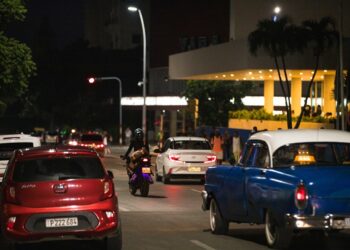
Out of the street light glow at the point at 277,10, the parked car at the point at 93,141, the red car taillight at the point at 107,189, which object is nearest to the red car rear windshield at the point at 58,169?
the red car taillight at the point at 107,189

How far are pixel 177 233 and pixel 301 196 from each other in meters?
3.75

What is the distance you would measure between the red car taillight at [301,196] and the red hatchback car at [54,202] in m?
2.52

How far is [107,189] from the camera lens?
11.8 m

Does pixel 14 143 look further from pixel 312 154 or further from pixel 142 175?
pixel 312 154

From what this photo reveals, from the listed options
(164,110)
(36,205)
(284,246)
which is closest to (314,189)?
(284,246)

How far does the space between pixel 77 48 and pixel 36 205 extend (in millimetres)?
96901

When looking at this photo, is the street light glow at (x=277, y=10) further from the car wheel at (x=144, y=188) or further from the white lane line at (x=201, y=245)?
the white lane line at (x=201, y=245)

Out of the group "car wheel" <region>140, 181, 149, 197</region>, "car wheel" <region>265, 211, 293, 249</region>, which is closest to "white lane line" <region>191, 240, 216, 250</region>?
Answer: "car wheel" <region>265, 211, 293, 249</region>

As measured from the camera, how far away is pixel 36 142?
21.4m

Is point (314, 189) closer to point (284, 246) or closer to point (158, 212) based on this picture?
point (284, 246)

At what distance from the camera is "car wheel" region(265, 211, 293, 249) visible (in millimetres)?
11867

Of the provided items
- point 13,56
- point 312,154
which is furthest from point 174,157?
point 312,154

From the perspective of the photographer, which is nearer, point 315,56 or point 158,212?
point 158,212

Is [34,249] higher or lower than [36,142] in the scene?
lower
